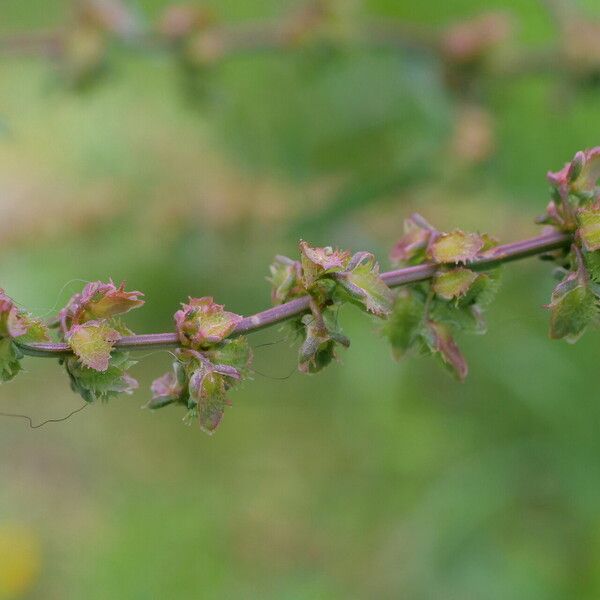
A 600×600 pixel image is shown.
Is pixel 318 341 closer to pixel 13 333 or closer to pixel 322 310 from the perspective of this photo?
pixel 322 310

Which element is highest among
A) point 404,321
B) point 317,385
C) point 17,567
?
point 404,321

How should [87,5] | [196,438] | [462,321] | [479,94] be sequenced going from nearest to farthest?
[462,321] → [87,5] → [479,94] → [196,438]

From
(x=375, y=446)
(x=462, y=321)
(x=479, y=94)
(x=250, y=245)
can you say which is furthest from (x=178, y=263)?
(x=462, y=321)

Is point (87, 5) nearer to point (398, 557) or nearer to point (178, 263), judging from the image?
point (178, 263)

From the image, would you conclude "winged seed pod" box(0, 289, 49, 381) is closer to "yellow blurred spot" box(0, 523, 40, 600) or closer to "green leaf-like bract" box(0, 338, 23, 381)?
"green leaf-like bract" box(0, 338, 23, 381)

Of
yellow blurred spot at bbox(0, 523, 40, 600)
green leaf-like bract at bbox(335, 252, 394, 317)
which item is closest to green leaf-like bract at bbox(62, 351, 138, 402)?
green leaf-like bract at bbox(335, 252, 394, 317)

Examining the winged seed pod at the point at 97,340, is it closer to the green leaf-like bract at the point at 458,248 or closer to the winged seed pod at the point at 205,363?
the winged seed pod at the point at 205,363

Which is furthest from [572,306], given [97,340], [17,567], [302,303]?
[17,567]

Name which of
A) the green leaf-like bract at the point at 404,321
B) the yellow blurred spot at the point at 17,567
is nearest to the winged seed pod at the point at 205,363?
the green leaf-like bract at the point at 404,321
